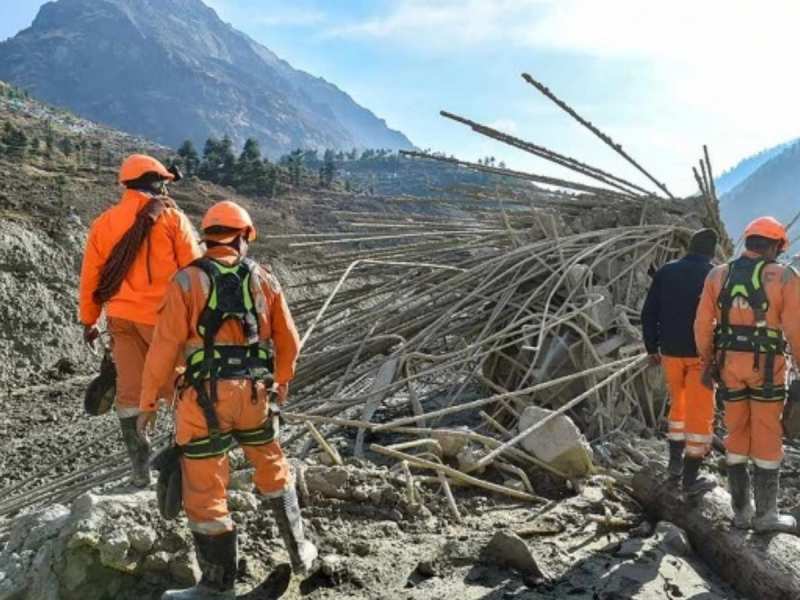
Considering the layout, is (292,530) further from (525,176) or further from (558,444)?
(525,176)

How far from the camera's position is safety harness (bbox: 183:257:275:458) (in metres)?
3.12

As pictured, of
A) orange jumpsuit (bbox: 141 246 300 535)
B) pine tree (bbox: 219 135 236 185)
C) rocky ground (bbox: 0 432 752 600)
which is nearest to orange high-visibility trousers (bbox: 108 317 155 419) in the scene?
rocky ground (bbox: 0 432 752 600)

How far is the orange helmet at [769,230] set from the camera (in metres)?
4.19

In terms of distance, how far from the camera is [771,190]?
15112 cm

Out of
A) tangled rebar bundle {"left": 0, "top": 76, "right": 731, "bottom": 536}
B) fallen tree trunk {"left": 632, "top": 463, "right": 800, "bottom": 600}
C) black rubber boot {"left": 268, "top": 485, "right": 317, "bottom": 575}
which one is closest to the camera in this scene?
black rubber boot {"left": 268, "top": 485, "right": 317, "bottom": 575}

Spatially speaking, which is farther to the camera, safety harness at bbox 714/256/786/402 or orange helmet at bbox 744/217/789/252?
orange helmet at bbox 744/217/789/252

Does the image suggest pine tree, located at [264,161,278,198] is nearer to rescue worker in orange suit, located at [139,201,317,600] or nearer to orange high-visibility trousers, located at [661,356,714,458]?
orange high-visibility trousers, located at [661,356,714,458]

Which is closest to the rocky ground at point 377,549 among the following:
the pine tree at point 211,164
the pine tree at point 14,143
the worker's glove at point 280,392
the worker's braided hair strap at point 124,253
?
the worker's glove at point 280,392

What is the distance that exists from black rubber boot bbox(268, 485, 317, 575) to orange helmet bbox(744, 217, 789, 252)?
285cm

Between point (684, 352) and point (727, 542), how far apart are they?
3.95 feet

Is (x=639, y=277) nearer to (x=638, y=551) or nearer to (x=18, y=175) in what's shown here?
(x=638, y=551)

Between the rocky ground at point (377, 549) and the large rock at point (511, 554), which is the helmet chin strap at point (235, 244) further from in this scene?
the large rock at point (511, 554)

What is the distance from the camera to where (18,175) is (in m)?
22.6

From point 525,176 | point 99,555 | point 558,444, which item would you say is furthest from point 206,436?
point 525,176
